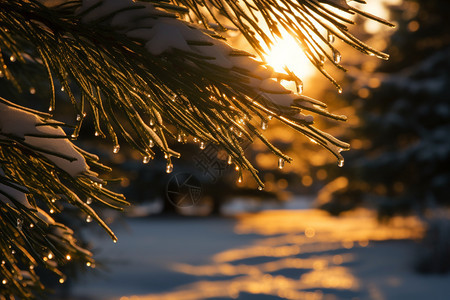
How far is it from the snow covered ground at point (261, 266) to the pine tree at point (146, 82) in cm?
309

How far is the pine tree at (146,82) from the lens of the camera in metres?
1.31

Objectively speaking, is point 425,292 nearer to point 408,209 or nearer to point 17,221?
point 408,209

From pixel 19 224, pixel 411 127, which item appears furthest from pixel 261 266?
pixel 19 224

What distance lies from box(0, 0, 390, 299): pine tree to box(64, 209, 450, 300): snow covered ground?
122 inches

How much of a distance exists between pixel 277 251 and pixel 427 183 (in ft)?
15.1

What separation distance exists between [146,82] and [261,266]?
36.1 ft

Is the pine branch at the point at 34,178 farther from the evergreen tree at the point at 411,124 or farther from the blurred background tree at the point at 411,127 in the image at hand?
the evergreen tree at the point at 411,124

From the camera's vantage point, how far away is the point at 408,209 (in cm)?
1320

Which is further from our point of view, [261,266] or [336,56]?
[261,266]

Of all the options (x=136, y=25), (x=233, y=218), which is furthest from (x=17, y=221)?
(x=233, y=218)

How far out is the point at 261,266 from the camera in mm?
11984

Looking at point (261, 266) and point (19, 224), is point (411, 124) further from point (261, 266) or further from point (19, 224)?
point (19, 224)

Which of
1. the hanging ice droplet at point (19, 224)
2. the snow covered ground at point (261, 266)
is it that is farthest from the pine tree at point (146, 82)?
the snow covered ground at point (261, 266)

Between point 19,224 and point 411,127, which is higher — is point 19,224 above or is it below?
below
